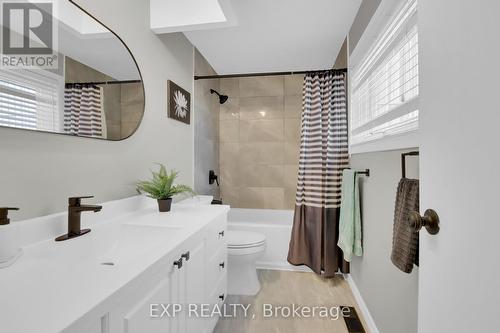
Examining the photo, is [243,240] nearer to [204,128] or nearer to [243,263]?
[243,263]

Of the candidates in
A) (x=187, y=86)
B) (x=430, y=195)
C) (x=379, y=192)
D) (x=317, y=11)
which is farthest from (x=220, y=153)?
(x=430, y=195)

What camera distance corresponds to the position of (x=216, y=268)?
1.53m

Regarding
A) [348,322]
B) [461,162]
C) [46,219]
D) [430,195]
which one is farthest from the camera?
[348,322]

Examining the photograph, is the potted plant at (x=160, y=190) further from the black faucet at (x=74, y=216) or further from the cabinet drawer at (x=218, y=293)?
the cabinet drawer at (x=218, y=293)

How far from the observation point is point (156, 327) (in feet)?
2.73

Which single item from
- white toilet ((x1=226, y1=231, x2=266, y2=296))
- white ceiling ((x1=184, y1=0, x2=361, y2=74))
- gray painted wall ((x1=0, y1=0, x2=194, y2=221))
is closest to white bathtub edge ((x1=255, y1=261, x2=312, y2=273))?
white toilet ((x1=226, y1=231, x2=266, y2=296))

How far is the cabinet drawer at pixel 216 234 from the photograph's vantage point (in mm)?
1375

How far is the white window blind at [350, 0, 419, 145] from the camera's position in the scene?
1.13 metres

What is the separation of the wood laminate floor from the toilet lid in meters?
0.44

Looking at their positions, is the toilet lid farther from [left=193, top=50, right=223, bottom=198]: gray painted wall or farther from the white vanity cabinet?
[left=193, top=50, right=223, bottom=198]: gray painted wall

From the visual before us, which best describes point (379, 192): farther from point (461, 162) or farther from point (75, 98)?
point (75, 98)

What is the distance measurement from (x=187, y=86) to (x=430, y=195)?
2.16 metres

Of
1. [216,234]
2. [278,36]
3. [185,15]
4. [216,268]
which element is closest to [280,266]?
[216,268]

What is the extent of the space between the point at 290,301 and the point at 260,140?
6.72 ft
